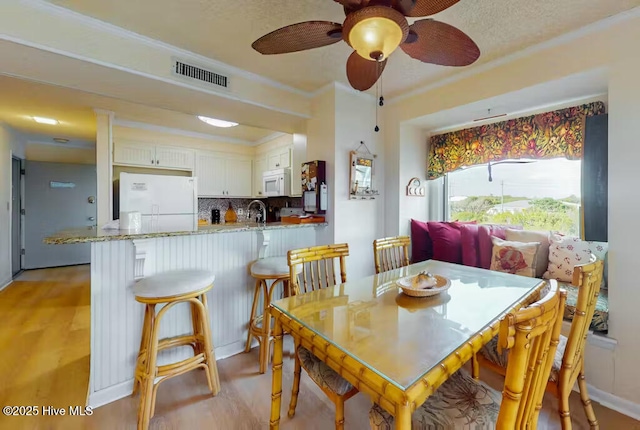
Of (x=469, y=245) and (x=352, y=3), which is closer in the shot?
(x=352, y=3)

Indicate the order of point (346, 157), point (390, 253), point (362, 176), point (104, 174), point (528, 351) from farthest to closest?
point (104, 174) < point (362, 176) < point (346, 157) < point (390, 253) < point (528, 351)

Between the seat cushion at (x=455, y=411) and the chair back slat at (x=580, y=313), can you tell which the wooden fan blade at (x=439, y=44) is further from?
the seat cushion at (x=455, y=411)

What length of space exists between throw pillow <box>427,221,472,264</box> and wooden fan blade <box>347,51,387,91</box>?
1.71 metres

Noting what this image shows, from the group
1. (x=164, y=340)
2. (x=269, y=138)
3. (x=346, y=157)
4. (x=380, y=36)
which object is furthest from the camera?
(x=269, y=138)

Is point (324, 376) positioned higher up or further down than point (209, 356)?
higher up

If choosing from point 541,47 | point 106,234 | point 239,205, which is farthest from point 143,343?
point 239,205

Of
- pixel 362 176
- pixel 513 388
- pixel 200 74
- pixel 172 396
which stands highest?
pixel 200 74

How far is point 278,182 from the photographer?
12.8 feet

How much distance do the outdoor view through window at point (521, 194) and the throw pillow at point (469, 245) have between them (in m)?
Result: 0.42

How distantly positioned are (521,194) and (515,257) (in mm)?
768

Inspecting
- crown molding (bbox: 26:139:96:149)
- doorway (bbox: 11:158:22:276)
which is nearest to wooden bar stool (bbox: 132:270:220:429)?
doorway (bbox: 11:158:22:276)

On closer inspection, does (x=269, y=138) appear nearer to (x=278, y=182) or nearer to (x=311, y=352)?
(x=278, y=182)

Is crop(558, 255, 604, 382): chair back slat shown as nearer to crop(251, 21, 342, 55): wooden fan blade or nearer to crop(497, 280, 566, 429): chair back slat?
crop(497, 280, 566, 429): chair back slat

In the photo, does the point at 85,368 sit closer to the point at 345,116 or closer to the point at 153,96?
the point at 153,96
